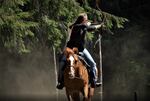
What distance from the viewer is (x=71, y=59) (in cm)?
1359

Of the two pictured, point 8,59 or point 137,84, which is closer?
point 137,84

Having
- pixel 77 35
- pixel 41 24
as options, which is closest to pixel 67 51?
pixel 77 35

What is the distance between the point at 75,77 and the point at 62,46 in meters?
11.9

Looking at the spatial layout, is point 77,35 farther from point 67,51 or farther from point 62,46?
point 62,46

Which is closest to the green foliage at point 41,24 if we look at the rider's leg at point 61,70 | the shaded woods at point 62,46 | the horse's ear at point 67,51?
the shaded woods at point 62,46

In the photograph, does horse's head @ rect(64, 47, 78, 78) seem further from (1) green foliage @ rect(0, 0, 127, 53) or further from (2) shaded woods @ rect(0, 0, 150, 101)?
(1) green foliage @ rect(0, 0, 127, 53)

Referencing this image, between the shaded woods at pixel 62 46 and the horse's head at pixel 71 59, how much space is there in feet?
26.0

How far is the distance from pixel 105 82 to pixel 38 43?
401 inches

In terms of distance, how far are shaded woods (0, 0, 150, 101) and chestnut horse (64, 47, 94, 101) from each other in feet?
24.7

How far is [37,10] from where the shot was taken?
23.9 m

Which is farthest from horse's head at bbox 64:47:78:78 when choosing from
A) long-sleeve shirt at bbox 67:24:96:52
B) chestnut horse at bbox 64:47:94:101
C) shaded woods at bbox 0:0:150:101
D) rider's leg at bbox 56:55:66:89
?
shaded woods at bbox 0:0:150:101

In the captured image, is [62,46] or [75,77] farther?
[62,46]

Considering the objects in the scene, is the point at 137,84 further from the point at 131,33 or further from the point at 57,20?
the point at 57,20

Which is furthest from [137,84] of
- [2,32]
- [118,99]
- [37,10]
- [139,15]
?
[2,32]
